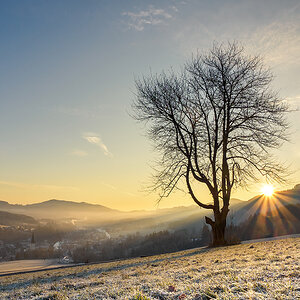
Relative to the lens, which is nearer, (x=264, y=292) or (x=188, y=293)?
(x=264, y=292)

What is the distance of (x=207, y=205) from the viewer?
17141mm

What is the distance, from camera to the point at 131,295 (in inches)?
140

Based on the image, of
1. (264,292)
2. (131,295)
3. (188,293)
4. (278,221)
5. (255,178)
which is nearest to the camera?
(264,292)

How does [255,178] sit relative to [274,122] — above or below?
below

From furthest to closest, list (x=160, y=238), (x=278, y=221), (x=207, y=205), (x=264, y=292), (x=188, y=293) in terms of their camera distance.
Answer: (x=160, y=238), (x=278, y=221), (x=207, y=205), (x=188, y=293), (x=264, y=292)

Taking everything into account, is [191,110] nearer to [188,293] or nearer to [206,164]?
[206,164]

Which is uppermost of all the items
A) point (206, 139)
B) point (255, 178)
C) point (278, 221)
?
point (206, 139)

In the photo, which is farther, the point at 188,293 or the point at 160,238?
the point at 160,238

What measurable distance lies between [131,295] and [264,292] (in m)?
1.74

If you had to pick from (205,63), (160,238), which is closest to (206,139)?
(205,63)

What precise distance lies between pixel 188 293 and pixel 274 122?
1684 centimetres

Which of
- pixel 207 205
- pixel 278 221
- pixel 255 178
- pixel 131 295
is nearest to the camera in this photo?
pixel 131 295

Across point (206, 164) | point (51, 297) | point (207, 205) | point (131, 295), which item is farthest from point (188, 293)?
point (206, 164)

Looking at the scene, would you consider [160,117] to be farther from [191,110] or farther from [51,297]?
[51,297]
